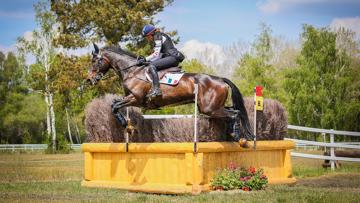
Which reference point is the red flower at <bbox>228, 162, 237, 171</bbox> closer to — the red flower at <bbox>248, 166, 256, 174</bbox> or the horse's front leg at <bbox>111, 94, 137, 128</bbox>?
the red flower at <bbox>248, 166, 256, 174</bbox>

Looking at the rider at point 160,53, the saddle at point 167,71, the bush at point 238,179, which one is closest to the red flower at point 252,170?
the bush at point 238,179

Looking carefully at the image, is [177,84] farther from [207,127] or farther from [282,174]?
[282,174]

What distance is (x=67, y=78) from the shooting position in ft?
114

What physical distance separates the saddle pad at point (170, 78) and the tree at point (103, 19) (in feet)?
79.7

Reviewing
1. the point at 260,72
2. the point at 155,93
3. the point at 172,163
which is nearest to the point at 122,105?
the point at 155,93

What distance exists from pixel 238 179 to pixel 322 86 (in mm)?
32569

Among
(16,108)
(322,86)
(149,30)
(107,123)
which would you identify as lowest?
(107,123)

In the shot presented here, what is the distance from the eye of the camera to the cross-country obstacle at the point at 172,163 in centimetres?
934

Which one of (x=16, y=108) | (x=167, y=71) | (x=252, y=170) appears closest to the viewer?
(x=252, y=170)

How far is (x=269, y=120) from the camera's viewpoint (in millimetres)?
11250

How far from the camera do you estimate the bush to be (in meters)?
9.51

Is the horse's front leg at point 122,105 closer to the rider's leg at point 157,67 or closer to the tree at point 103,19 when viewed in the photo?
the rider's leg at point 157,67

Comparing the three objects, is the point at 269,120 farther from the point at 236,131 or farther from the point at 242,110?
the point at 236,131

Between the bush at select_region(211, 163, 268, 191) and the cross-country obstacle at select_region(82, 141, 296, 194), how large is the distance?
0.54 feet
